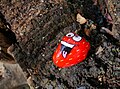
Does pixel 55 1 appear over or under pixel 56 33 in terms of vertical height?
over

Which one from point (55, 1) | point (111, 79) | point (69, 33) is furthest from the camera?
point (55, 1)

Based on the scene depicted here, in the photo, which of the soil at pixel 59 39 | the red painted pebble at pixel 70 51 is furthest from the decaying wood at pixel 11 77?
the red painted pebble at pixel 70 51

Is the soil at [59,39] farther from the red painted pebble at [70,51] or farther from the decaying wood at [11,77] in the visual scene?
the decaying wood at [11,77]

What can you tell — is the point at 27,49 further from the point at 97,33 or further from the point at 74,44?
the point at 97,33

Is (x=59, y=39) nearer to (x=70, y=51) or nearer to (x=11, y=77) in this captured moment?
(x=70, y=51)

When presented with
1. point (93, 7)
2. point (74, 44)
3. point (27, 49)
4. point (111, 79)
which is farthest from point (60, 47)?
point (93, 7)

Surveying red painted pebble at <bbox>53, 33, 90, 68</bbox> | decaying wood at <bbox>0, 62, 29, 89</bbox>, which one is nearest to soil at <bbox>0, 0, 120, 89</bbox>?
red painted pebble at <bbox>53, 33, 90, 68</bbox>

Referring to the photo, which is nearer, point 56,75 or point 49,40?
point 56,75
